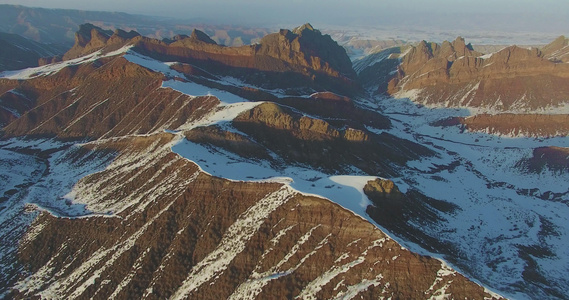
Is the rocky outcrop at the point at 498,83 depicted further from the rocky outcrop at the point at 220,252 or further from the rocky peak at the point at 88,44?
the rocky peak at the point at 88,44

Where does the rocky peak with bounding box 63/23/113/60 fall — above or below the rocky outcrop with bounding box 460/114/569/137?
above

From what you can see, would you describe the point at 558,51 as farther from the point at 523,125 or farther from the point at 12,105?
the point at 12,105

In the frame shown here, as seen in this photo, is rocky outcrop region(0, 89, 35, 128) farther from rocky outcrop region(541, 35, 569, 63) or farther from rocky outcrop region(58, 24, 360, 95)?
rocky outcrop region(541, 35, 569, 63)

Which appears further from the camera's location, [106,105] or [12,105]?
[12,105]

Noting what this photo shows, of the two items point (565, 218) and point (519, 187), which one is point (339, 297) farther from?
point (519, 187)

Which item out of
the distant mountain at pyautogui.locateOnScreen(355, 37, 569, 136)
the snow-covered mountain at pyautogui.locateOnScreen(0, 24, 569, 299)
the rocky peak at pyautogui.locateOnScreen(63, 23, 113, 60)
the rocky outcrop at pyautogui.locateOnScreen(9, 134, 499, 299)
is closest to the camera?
the rocky outcrop at pyautogui.locateOnScreen(9, 134, 499, 299)

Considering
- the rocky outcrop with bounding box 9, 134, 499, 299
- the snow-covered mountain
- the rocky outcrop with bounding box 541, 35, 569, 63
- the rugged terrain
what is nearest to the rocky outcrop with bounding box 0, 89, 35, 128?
the snow-covered mountain

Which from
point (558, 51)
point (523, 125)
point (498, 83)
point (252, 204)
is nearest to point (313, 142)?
point (252, 204)
